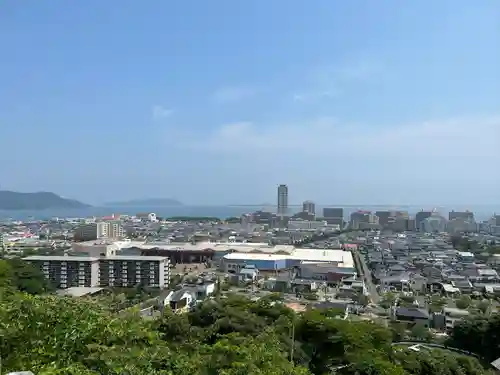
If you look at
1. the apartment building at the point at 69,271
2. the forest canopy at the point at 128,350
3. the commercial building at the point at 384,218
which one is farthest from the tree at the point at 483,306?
the commercial building at the point at 384,218

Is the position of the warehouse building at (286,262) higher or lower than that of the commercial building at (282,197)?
lower

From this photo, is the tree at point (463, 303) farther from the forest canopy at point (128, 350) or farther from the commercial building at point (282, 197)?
the commercial building at point (282, 197)

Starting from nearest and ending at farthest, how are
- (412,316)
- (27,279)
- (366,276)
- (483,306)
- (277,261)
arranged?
(412,316) → (27,279) → (483,306) → (366,276) → (277,261)

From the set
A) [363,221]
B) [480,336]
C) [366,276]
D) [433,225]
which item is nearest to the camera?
[480,336]

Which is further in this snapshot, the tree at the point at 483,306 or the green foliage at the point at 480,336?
the tree at the point at 483,306

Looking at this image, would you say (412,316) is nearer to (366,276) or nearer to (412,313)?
(412,313)

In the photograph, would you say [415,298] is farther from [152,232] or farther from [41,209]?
[41,209]

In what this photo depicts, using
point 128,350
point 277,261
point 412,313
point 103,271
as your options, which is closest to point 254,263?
point 277,261

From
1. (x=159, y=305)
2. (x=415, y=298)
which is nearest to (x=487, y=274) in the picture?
(x=415, y=298)
